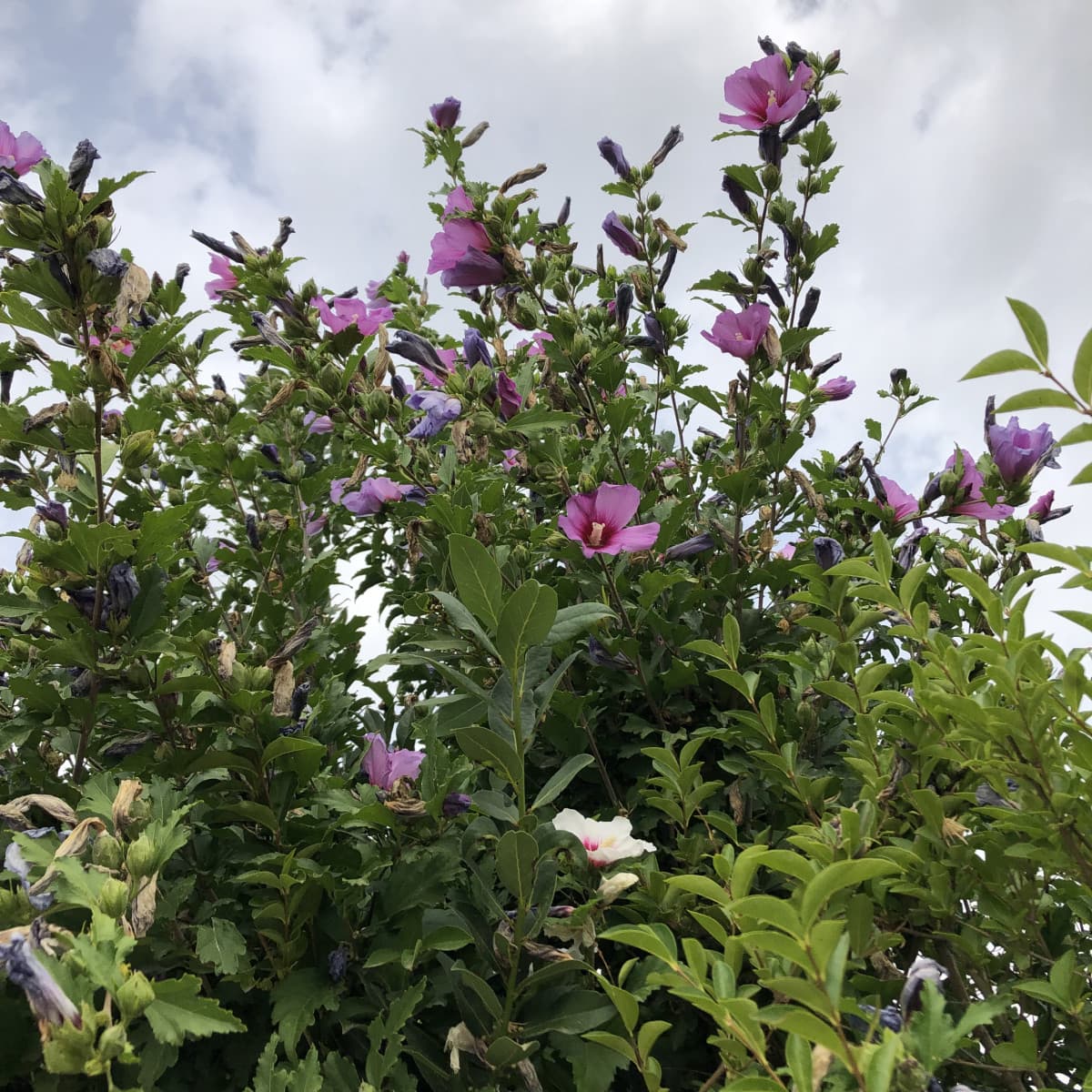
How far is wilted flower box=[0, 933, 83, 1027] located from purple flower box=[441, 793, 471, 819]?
0.62 meters

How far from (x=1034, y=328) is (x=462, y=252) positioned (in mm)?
1286

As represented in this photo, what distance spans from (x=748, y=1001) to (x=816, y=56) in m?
2.18

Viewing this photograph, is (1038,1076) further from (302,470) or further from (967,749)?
(302,470)

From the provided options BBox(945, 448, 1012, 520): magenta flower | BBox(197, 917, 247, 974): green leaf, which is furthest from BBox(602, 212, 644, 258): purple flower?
BBox(197, 917, 247, 974): green leaf

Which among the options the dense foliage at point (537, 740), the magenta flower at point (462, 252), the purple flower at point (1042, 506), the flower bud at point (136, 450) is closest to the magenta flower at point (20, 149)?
the dense foliage at point (537, 740)

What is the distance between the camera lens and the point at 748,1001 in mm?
846

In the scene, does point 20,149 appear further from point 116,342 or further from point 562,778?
point 562,778

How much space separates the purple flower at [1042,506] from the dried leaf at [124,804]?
2197 millimetres

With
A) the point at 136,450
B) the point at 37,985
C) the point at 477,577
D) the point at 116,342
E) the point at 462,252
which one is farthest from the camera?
the point at 116,342

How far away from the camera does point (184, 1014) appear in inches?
37.5

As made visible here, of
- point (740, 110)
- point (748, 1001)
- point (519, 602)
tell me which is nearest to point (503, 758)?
point (519, 602)

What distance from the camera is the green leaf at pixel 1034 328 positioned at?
39.0 inches

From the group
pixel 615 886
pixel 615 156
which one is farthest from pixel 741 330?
pixel 615 886

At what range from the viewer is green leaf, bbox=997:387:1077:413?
3.17 ft
